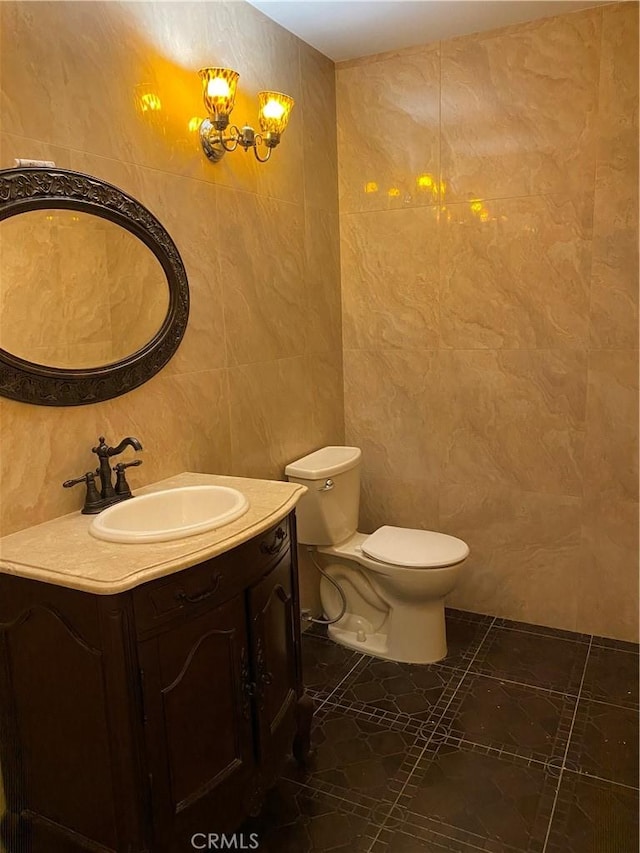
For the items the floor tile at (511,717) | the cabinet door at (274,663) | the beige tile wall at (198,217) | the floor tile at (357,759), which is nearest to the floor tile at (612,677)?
the floor tile at (511,717)

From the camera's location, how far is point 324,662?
2.65m

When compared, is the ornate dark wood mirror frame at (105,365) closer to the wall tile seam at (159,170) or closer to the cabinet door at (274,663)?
the wall tile seam at (159,170)

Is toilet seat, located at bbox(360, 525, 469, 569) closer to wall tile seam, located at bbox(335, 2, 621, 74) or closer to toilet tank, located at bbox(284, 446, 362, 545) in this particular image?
toilet tank, located at bbox(284, 446, 362, 545)

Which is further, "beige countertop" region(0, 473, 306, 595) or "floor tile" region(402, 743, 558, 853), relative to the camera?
"floor tile" region(402, 743, 558, 853)

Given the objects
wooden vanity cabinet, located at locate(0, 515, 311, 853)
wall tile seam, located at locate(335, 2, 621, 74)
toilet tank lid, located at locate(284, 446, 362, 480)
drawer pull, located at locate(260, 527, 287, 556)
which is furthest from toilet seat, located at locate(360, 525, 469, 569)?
wall tile seam, located at locate(335, 2, 621, 74)

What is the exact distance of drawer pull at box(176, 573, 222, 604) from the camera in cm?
143

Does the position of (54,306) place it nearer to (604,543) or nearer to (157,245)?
(157,245)

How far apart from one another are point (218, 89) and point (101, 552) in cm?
145

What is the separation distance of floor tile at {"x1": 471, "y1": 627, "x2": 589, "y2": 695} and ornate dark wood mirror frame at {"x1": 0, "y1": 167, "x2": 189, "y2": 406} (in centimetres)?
178

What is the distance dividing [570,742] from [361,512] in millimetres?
1421

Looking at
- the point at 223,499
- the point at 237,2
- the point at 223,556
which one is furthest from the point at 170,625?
the point at 237,2

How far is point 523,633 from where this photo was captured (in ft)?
9.31

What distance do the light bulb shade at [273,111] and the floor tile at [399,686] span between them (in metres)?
2.08
